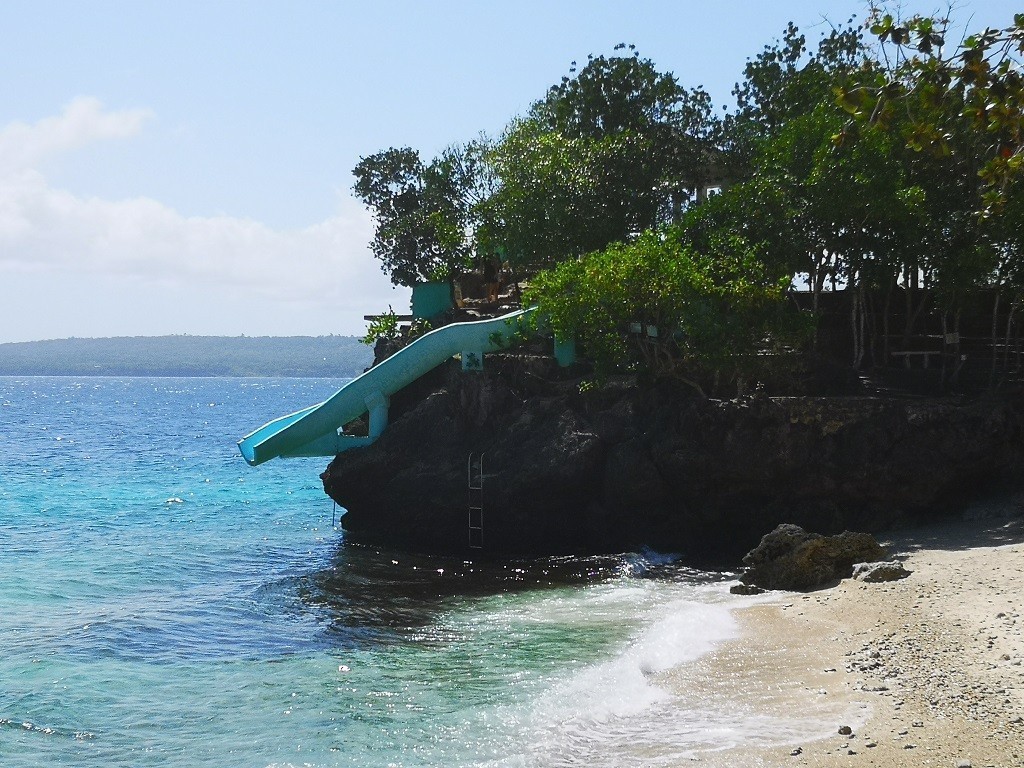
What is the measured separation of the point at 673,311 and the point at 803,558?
A: 20.9ft

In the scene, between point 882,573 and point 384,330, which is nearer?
point 882,573

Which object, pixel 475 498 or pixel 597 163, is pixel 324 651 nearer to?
pixel 475 498

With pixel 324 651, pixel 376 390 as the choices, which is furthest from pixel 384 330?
pixel 324 651

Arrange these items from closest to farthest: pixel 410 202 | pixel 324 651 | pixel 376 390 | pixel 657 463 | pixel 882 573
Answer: pixel 324 651, pixel 882 573, pixel 657 463, pixel 376 390, pixel 410 202

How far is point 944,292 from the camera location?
74.3ft

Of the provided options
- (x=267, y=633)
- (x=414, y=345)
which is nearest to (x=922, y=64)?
(x=267, y=633)

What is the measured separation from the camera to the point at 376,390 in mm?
25625

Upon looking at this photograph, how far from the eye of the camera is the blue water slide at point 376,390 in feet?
80.5

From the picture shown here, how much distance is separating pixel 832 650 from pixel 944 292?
1234cm

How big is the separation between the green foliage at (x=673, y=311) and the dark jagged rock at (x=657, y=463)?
842mm

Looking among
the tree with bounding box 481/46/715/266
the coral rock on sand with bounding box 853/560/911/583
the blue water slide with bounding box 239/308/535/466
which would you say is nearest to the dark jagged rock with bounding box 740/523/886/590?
the coral rock on sand with bounding box 853/560/911/583

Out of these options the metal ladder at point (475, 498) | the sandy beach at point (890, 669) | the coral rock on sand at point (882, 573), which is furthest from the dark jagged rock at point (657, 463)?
the coral rock on sand at point (882, 573)

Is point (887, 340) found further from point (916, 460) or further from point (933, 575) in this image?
point (933, 575)

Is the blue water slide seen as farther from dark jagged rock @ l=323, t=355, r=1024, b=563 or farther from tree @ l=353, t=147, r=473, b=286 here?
tree @ l=353, t=147, r=473, b=286
